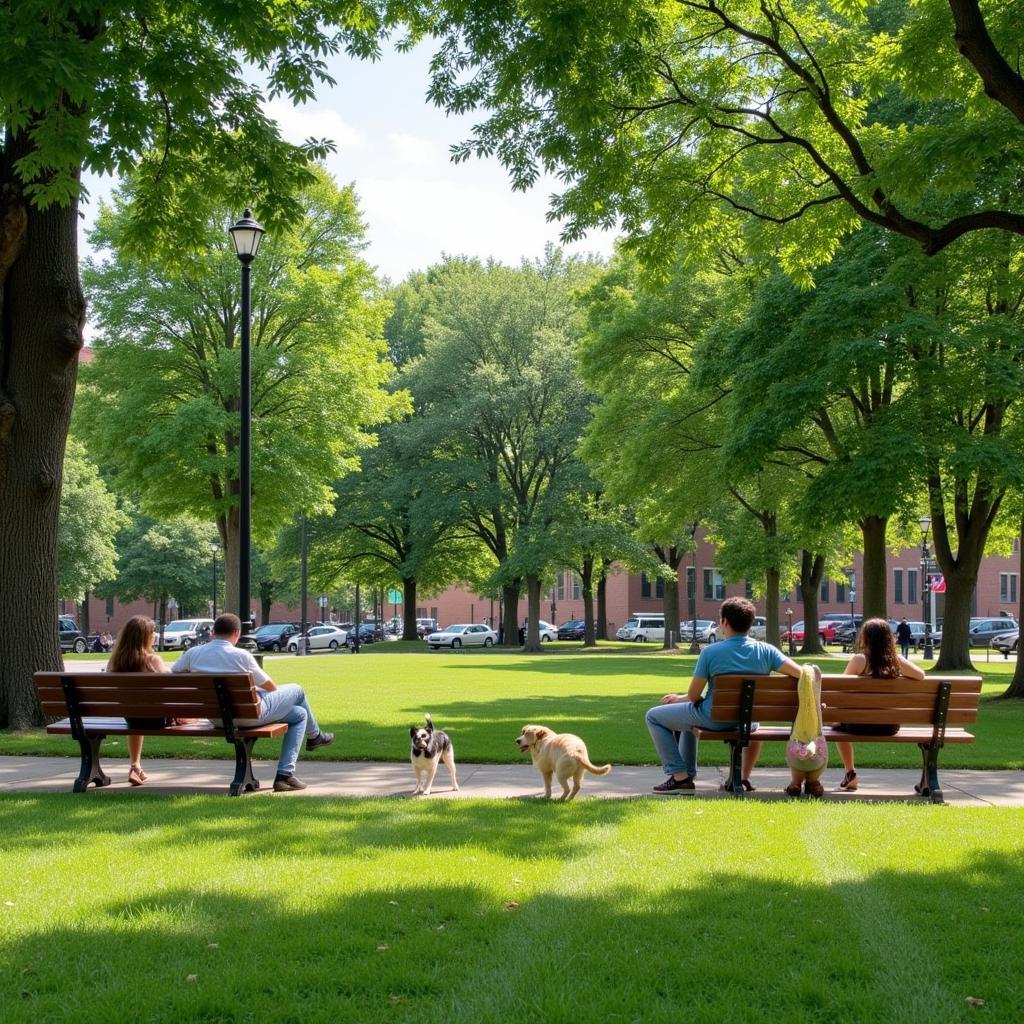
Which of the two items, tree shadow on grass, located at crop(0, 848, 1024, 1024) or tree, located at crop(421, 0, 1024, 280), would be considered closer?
tree shadow on grass, located at crop(0, 848, 1024, 1024)

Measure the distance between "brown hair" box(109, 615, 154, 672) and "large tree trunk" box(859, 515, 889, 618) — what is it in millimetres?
20291

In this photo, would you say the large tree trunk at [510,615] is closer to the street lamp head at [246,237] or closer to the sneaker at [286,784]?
the street lamp head at [246,237]

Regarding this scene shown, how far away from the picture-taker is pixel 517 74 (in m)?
11.8

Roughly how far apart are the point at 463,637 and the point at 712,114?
161 ft

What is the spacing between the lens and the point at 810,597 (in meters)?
45.8

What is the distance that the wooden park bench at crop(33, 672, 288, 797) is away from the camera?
8828 mm

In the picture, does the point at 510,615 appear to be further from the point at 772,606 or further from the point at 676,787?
the point at 676,787

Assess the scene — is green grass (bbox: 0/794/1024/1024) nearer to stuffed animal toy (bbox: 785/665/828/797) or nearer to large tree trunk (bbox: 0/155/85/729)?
stuffed animal toy (bbox: 785/665/828/797)

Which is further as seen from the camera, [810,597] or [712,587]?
[712,587]

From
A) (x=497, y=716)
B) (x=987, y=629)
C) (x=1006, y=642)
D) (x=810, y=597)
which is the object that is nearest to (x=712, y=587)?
(x=987, y=629)

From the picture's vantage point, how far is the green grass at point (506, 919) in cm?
391

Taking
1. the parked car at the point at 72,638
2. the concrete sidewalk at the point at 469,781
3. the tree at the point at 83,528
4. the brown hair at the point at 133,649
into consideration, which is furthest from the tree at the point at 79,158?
the parked car at the point at 72,638

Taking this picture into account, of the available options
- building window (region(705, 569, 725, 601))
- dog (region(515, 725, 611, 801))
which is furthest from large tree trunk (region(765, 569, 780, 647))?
building window (region(705, 569, 725, 601))

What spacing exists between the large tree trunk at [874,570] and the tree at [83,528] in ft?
126
